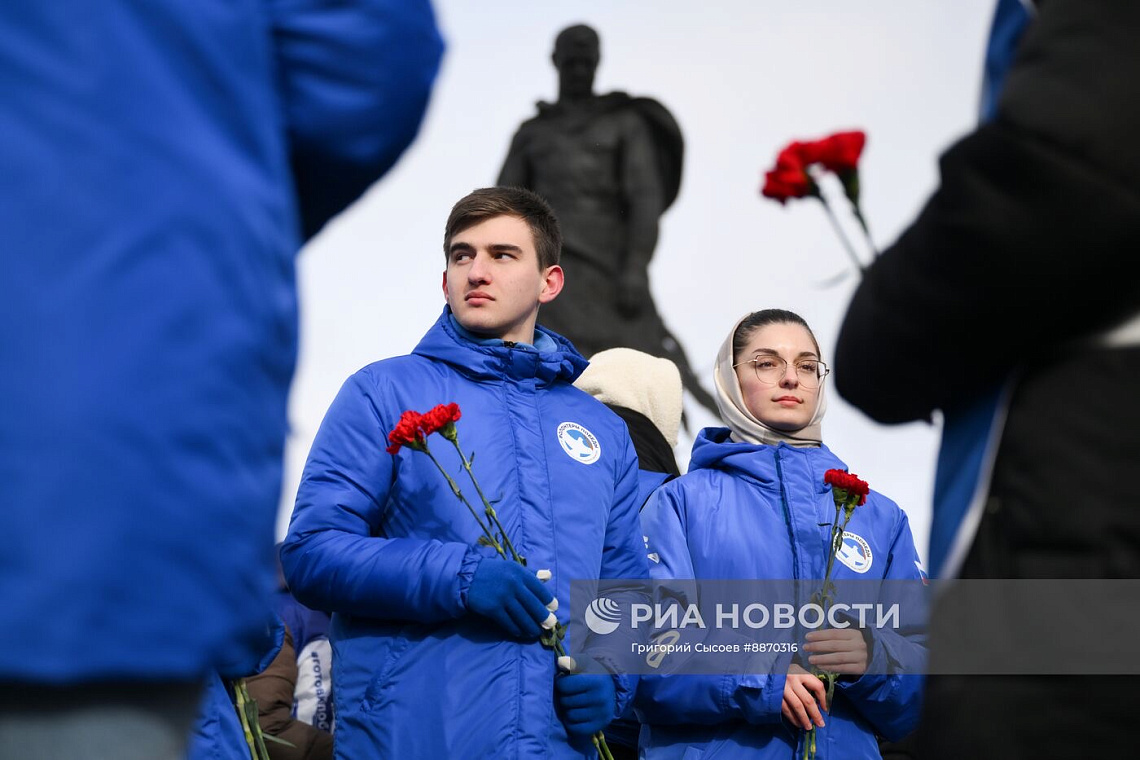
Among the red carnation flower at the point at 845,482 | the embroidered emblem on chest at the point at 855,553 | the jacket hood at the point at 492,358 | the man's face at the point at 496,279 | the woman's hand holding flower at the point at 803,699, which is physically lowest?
the woman's hand holding flower at the point at 803,699

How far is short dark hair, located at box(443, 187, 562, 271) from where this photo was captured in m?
3.88

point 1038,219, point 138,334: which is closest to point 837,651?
point 1038,219

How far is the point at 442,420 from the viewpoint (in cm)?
315

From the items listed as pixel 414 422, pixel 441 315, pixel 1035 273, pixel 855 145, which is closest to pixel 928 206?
pixel 1035 273

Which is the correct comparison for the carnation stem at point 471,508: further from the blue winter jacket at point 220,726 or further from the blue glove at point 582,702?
the blue winter jacket at point 220,726

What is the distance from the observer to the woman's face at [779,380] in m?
4.15

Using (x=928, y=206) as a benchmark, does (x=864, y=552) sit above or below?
below

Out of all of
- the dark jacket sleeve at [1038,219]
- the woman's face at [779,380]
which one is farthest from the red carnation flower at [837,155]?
the woman's face at [779,380]

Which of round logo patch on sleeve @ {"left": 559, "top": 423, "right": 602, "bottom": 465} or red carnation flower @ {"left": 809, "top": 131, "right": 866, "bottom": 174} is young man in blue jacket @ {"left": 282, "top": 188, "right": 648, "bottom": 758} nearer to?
round logo patch on sleeve @ {"left": 559, "top": 423, "right": 602, "bottom": 465}

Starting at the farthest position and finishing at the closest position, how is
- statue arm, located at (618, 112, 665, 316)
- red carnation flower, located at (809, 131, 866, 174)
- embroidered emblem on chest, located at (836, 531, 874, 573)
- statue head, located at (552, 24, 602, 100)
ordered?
statue head, located at (552, 24, 602, 100) < statue arm, located at (618, 112, 665, 316) < embroidered emblem on chest, located at (836, 531, 874, 573) < red carnation flower, located at (809, 131, 866, 174)

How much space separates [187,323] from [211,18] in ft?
1.14

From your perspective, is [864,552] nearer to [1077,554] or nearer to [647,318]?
[1077,554]

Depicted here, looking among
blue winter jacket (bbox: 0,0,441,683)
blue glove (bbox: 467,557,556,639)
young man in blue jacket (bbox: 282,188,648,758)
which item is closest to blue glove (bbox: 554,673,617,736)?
young man in blue jacket (bbox: 282,188,648,758)

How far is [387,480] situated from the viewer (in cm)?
337
